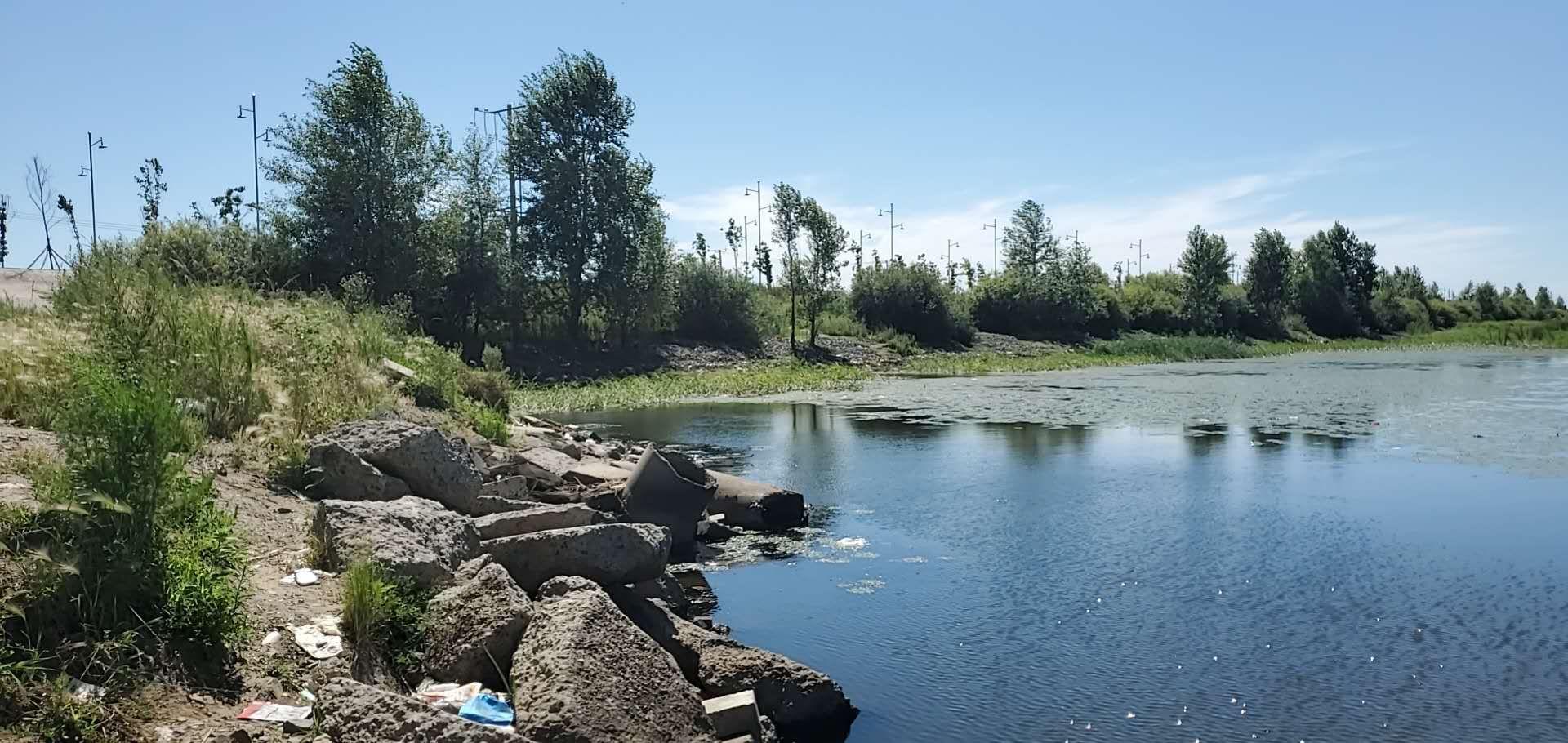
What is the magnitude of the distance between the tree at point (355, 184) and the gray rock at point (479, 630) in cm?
2956

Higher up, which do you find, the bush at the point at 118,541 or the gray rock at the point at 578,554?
the bush at the point at 118,541

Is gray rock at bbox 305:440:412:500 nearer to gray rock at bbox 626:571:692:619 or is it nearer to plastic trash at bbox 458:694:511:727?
gray rock at bbox 626:571:692:619

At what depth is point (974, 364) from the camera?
47.4 m

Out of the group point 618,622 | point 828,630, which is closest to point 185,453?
point 618,622

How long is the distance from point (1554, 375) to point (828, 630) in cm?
3807

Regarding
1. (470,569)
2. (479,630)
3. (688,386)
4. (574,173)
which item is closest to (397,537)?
(470,569)

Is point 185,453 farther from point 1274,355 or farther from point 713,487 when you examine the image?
point 1274,355

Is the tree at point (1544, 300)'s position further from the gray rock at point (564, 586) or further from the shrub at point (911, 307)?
the gray rock at point (564, 586)

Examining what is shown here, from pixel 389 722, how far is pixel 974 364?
43.9 m

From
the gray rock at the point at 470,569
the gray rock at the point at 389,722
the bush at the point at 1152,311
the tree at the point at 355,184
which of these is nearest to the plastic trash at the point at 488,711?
the gray rock at the point at 389,722

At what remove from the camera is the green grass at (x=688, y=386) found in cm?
3005

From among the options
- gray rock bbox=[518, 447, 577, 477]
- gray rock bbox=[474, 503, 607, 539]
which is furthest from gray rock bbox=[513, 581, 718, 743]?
gray rock bbox=[518, 447, 577, 477]

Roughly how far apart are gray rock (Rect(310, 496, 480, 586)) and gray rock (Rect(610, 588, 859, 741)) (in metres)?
1.10

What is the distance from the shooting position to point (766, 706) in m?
6.86
